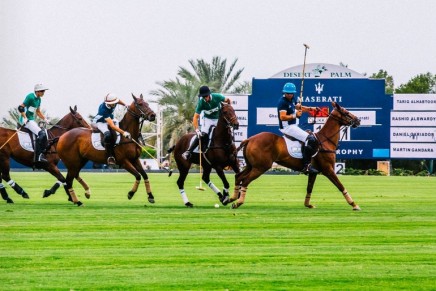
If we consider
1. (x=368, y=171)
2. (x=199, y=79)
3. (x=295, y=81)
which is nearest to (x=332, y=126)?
(x=295, y=81)

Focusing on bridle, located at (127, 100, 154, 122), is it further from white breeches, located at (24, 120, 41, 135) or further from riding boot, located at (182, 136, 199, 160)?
white breeches, located at (24, 120, 41, 135)

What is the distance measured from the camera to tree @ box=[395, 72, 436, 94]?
87.4 meters

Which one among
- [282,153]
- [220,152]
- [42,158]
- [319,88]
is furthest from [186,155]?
[319,88]

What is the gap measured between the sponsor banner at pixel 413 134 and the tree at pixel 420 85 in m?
23.8

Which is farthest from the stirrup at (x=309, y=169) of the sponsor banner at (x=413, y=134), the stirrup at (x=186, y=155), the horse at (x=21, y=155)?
the sponsor banner at (x=413, y=134)

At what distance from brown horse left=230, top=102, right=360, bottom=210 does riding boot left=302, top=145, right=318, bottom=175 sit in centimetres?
11

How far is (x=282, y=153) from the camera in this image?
2398cm

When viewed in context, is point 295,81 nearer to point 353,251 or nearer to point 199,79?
point 199,79

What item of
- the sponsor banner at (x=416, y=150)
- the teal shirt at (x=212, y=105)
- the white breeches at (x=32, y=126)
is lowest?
the sponsor banner at (x=416, y=150)

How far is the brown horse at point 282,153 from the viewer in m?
23.7

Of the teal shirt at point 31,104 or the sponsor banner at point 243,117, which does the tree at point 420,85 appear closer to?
the sponsor banner at point 243,117

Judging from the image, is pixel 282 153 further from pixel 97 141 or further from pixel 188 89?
pixel 188 89

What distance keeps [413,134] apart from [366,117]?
188 inches

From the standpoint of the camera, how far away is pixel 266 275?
11.8 m
